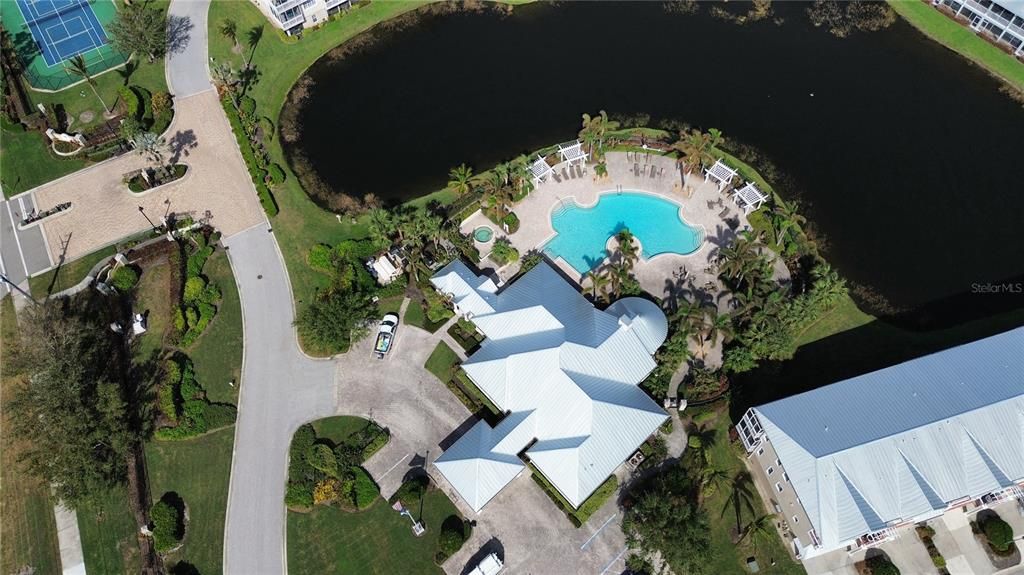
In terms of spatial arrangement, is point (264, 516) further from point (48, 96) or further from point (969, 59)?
point (969, 59)

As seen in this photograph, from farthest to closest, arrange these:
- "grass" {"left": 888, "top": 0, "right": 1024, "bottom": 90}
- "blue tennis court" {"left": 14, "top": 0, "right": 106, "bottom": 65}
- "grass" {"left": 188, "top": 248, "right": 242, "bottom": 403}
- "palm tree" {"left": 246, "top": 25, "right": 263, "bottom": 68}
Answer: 1. "blue tennis court" {"left": 14, "top": 0, "right": 106, "bottom": 65}
2. "palm tree" {"left": 246, "top": 25, "right": 263, "bottom": 68}
3. "grass" {"left": 888, "top": 0, "right": 1024, "bottom": 90}
4. "grass" {"left": 188, "top": 248, "right": 242, "bottom": 403}

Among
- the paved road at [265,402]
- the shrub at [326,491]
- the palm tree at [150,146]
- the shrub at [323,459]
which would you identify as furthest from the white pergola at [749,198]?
the palm tree at [150,146]

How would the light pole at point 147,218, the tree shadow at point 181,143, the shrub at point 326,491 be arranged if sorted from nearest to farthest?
the shrub at point 326,491 < the light pole at point 147,218 < the tree shadow at point 181,143

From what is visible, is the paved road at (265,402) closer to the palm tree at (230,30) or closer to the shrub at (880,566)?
the palm tree at (230,30)

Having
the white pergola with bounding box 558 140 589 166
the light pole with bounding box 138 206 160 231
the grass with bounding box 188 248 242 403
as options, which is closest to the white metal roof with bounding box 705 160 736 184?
the white pergola with bounding box 558 140 589 166

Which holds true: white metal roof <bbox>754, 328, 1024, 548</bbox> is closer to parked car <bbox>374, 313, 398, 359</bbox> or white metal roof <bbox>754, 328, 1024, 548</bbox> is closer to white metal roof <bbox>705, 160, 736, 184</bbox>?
white metal roof <bbox>705, 160, 736, 184</bbox>

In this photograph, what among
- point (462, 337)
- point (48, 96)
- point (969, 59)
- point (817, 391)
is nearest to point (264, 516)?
point (462, 337)
